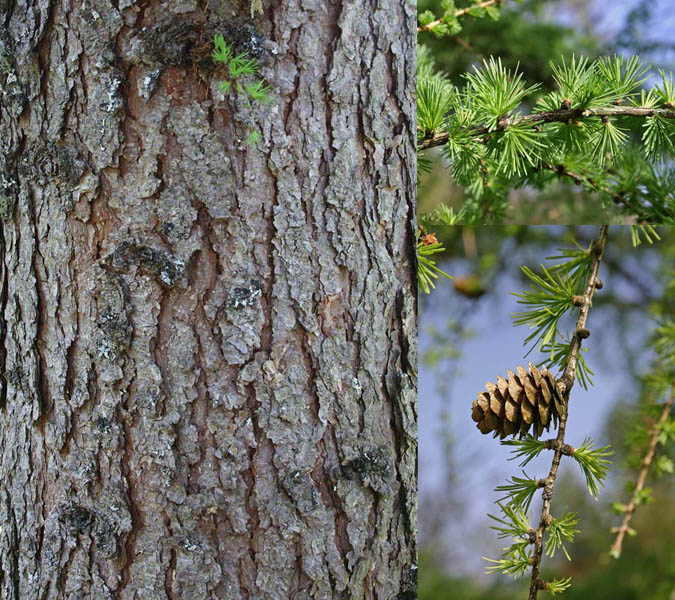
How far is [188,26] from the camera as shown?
1.74ft

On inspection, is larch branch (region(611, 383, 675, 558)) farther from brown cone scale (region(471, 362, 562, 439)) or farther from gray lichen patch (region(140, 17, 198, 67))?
gray lichen patch (region(140, 17, 198, 67))

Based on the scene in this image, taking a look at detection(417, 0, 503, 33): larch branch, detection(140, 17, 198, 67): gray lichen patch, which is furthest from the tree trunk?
detection(417, 0, 503, 33): larch branch

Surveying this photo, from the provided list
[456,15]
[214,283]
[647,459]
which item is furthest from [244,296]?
[647,459]

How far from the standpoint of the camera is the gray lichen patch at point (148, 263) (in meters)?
0.54

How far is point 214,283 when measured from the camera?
1.79ft

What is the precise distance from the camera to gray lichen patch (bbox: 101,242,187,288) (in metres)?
0.54

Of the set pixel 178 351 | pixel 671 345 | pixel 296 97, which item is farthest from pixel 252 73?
pixel 671 345

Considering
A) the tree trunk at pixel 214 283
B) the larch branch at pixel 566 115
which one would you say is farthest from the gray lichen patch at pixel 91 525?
the larch branch at pixel 566 115

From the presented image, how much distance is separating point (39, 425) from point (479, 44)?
1228 mm

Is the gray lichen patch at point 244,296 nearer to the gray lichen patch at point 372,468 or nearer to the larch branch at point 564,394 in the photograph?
the gray lichen patch at point 372,468

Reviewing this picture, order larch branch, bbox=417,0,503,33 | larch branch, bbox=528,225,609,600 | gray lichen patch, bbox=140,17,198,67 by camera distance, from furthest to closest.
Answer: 1. larch branch, bbox=417,0,503,33
2. larch branch, bbox=528,225,609,600
3. gray lichen patch, bbox=140,17,198,67

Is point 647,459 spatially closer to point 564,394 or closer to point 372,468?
point 564,394

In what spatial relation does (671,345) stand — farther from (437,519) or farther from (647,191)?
(437,519)

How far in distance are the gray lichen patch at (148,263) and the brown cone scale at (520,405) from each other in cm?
35
